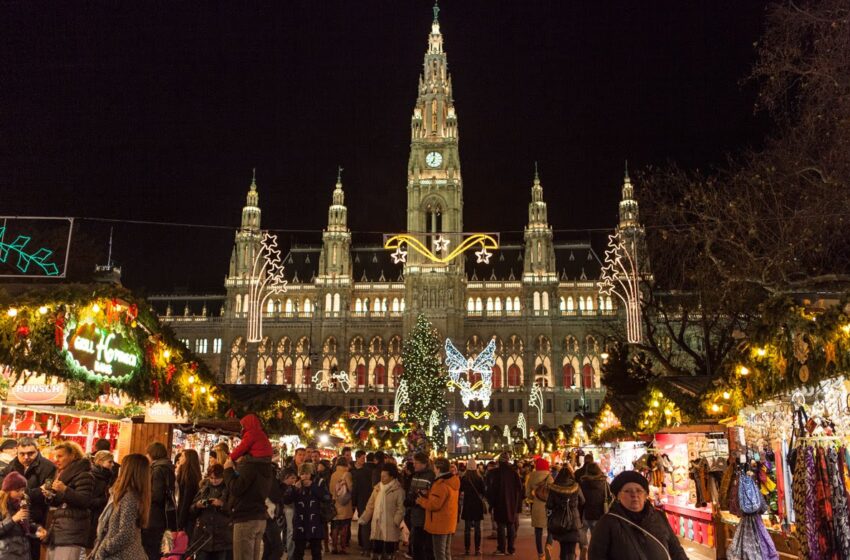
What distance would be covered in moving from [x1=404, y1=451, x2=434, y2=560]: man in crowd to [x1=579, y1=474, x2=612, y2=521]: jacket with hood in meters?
1.81

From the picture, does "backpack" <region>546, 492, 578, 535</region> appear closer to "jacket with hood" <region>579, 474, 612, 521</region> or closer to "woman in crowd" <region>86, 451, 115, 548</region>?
"jacket with hood" <region>579, 474, 612, 521</region>

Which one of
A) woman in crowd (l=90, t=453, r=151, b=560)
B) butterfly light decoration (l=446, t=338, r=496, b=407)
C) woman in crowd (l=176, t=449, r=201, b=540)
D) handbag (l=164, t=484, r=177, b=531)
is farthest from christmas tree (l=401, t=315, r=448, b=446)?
woman in crowd (l=90, t=453, r=151, b=560)

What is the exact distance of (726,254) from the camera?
42.3 feet

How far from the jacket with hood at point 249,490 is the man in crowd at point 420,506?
1.94 metres

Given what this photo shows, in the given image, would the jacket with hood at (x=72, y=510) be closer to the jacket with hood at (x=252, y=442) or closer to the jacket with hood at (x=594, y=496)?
the jacket with hood at (x=252, y=442)

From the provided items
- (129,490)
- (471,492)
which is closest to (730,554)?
(471,492)

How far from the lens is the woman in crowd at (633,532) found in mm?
3367

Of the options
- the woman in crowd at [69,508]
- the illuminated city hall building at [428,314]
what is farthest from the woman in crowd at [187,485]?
the illuminated city hall building at [428,314]

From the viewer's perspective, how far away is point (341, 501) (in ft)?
33.1

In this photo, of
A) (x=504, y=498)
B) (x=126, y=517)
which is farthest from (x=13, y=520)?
(x=504, y=498)

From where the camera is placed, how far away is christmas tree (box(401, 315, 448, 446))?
140 feet

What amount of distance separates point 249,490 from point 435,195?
53055mm

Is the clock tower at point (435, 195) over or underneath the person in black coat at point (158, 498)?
over

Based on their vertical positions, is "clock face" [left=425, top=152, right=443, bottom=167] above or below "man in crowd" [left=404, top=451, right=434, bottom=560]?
above
